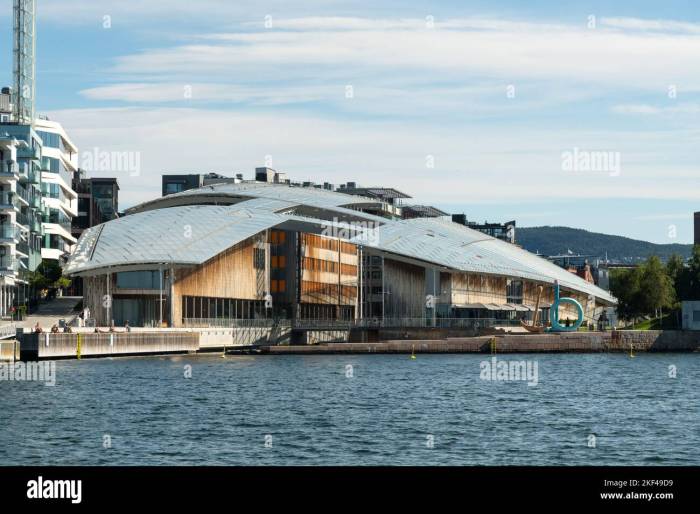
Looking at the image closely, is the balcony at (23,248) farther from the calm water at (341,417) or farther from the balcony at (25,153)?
the calm water at (341,417)

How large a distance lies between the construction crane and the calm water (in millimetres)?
56591

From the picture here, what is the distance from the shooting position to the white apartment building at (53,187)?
424 feet

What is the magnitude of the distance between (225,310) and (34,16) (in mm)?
37405

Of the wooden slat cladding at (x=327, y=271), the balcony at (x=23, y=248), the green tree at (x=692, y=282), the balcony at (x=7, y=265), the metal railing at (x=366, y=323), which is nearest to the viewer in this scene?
the balcony at (x=7, y=265)

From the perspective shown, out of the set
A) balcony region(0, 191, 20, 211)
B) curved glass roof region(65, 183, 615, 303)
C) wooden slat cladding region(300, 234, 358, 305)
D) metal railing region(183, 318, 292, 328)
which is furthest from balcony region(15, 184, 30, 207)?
wooden slat cladding region(300, 234, 358, 305)

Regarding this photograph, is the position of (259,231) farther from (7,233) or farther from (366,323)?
(7,233)

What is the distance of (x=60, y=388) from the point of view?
53.5 meters

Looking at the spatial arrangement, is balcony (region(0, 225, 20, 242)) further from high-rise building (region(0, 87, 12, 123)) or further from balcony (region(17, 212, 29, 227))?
high-rise building (region(0, 87, 12, 123))

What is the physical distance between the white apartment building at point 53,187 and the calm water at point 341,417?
2317 inches

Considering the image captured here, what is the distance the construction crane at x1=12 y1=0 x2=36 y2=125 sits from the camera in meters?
123

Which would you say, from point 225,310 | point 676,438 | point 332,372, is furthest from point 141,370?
point 225,310
